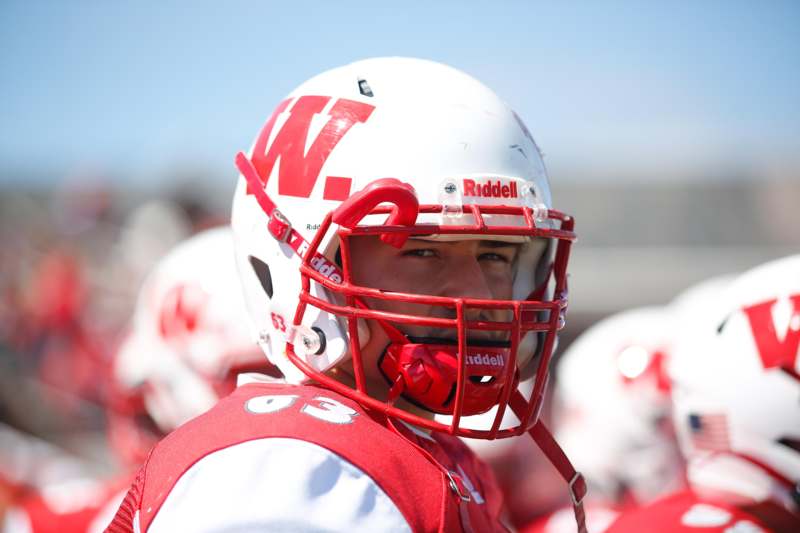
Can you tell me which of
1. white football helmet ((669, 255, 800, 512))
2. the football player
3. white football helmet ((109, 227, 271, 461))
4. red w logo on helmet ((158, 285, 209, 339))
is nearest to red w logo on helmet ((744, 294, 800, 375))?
white football helmet ((669, 255, 800, 512))

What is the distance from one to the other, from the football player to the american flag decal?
0.49m

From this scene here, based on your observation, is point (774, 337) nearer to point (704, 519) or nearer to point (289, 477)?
point (704, 519)

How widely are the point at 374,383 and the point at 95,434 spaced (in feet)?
22.3

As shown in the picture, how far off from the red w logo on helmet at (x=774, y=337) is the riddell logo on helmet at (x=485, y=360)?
0.73m

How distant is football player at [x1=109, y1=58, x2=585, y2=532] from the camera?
1.30 m

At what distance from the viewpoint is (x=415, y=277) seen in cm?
166

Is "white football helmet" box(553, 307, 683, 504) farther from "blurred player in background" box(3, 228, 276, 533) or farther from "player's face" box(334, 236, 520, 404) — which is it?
"player's face" box(334, 236, 520, 404)

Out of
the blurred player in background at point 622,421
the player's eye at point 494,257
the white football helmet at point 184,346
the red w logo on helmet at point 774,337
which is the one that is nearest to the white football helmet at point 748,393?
the red w logo on helmet at point 774,337

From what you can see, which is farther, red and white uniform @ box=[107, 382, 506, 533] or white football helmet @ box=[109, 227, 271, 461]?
white football helmet @ box=[109, 227, 271, 461]

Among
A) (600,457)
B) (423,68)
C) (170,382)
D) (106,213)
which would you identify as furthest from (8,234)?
(423,68)

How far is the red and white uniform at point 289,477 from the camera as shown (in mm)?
A: 1177

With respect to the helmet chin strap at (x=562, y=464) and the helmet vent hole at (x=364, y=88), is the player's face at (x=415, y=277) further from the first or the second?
the helmet vent hole at (x=364, y=88)

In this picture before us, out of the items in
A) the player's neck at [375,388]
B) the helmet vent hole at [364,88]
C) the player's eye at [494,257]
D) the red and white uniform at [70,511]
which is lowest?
the red and white uniform at [70,511]

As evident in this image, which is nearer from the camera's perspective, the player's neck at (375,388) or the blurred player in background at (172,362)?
the player's neck at (375,388)
